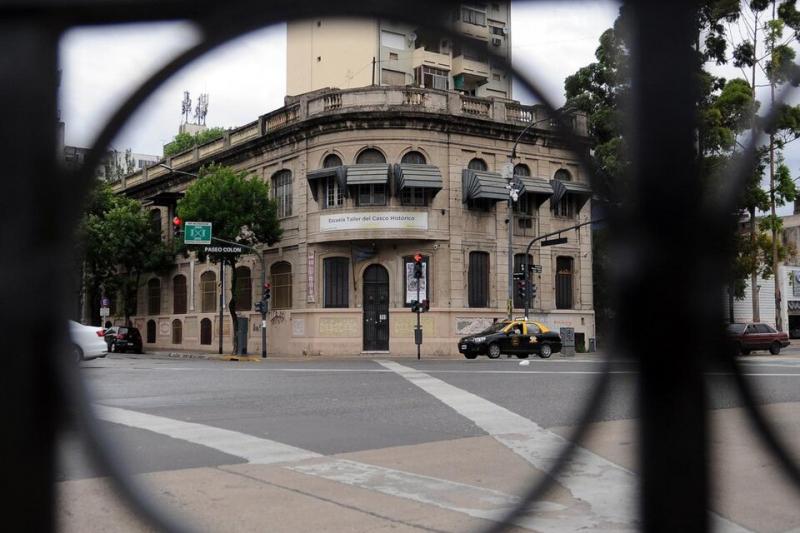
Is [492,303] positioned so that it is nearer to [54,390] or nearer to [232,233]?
[232,233]

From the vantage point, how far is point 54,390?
1075 mm

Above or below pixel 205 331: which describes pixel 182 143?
above

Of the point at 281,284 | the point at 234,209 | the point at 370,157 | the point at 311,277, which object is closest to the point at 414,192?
the point at 370,157

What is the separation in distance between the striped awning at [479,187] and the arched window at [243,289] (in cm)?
992

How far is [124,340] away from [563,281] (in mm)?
18324

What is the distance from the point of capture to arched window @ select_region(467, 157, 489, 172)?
28.6m

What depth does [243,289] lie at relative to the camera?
1280 inches

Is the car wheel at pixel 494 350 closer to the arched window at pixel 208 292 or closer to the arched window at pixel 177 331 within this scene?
the arched window at pixel 208 292

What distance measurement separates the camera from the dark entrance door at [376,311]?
29281 millimetres

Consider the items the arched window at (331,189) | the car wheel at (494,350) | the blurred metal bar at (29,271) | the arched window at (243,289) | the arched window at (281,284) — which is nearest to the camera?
the blurred metal bar at (29,271)

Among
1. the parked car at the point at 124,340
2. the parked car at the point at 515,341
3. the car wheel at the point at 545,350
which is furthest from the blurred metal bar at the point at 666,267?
the parked car at the point at 124,340

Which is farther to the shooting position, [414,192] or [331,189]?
[331,189]

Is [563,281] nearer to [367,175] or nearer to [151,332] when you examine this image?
[367,175]

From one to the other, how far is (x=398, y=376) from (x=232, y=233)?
15410mm
